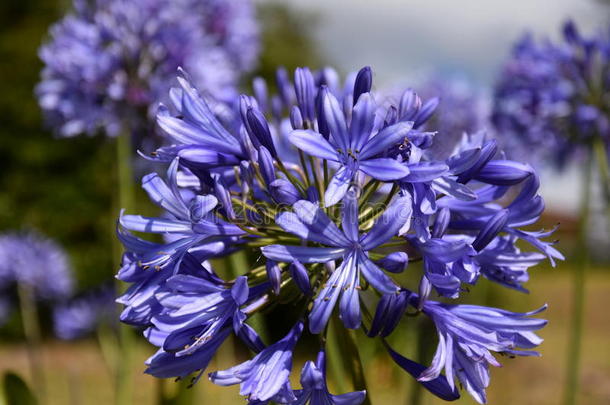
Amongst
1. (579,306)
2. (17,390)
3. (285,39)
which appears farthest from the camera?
(285,39)

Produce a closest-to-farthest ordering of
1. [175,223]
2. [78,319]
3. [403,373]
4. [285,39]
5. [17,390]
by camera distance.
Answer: [175,223] < [17,390] < [403,373] < [78,319] < [285,39]

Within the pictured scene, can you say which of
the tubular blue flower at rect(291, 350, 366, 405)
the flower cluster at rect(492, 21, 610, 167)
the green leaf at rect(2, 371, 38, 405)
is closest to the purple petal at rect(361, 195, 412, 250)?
the tubular blue flower at rect(291, 350, 366, 405)

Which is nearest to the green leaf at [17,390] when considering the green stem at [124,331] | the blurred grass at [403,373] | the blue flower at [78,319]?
the blurred grass at [403,373]

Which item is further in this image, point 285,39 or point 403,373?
point 285,39

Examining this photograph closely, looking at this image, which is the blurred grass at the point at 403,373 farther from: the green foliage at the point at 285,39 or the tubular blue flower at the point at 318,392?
the green foliage at the point at 285,39

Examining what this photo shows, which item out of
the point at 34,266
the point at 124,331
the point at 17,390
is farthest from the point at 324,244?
the point at 34,266

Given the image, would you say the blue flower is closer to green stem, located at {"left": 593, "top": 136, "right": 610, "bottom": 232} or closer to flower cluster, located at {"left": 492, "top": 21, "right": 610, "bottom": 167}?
flower cluster, located at {"left": 492, "top": 21, "right": 610, "bottom": 167}

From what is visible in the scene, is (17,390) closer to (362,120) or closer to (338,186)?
(338,186)
